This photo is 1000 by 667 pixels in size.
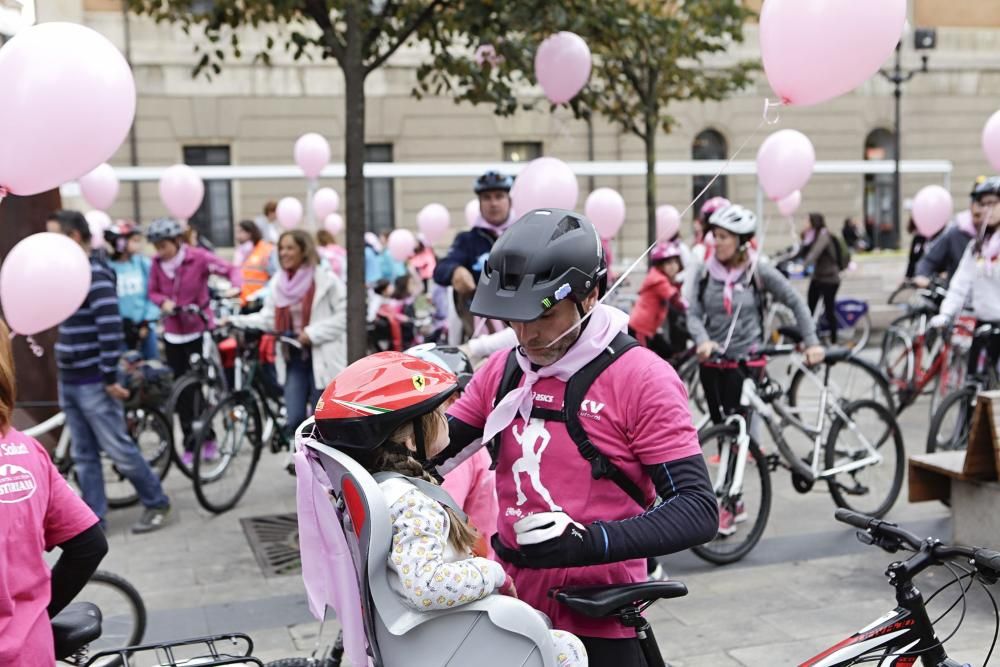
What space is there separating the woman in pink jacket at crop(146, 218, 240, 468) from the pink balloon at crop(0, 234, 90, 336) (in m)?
3.67

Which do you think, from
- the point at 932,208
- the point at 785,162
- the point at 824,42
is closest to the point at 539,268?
the point at 824,42

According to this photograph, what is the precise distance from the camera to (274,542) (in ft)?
21.2

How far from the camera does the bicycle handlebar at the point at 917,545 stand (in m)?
2.37

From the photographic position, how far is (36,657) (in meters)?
2.63

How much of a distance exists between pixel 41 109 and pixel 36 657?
1.83 m

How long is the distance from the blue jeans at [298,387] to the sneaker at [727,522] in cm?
278

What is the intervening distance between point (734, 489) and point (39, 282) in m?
3.56

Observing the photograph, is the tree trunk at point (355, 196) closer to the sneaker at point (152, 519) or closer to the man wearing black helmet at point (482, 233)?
the man wearing black helmet at point (482, 233)

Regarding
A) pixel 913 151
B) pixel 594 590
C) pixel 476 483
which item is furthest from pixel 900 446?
pixel 913 151

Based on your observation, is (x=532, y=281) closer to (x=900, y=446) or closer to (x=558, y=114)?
(x=900, y=446)

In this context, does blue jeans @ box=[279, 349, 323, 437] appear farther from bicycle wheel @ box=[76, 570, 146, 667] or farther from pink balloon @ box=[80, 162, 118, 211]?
pink balloon @ box=[80, 162, 118, 211]

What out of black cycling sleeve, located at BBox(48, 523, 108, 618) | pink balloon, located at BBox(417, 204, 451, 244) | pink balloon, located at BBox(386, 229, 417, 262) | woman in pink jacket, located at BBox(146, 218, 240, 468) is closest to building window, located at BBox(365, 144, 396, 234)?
pink balloon, located at BBox(386, 229, 417, 262)

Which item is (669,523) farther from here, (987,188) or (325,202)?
(325,202)

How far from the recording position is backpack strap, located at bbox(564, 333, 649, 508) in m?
2.30
